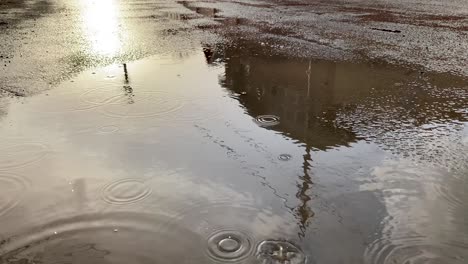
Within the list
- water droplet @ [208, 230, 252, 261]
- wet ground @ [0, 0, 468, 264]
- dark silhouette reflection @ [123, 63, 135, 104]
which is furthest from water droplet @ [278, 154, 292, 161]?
dark silhouette reflection @ [123, 63, 135, 104]

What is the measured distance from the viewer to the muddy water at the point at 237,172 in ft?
7.40

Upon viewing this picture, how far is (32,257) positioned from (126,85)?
2.95 metres

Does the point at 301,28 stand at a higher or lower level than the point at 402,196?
higher

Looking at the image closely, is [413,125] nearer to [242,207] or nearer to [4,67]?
[242,207]

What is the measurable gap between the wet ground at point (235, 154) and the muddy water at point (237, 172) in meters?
0.01

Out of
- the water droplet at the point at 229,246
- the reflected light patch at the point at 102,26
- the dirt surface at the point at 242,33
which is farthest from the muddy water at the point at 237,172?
the reflected light patch at the point at 102,26

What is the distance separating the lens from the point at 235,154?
325 centimetres

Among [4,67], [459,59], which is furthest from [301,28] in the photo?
[4,67]

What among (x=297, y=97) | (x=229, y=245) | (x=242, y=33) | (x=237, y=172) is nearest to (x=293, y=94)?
(x=297, y=97)

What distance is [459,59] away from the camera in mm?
5844

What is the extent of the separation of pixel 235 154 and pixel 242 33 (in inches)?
202

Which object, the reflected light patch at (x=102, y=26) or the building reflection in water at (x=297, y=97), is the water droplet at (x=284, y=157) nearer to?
the building reflection in water at (x=297, y=97)

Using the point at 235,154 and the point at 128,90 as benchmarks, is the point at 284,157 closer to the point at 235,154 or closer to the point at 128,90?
the point at 235,154

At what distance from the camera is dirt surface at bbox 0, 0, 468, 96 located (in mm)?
5895
